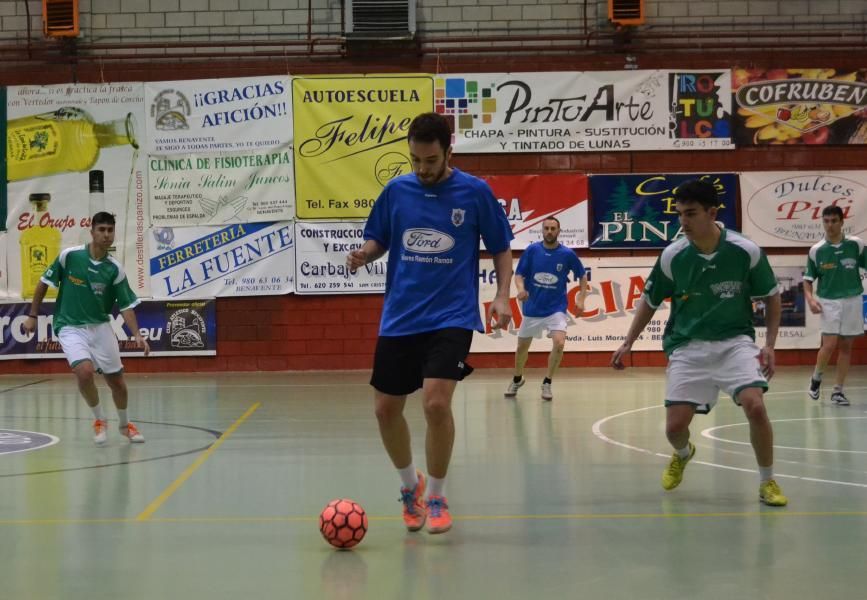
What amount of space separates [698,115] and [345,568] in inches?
592

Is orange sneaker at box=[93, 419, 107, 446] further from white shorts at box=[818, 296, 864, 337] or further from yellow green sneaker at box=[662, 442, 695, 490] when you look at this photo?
white shorts at box=[818, 296, 864, 337]

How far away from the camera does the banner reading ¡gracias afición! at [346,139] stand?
18.4 meters

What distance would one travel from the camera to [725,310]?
6578 millimetres

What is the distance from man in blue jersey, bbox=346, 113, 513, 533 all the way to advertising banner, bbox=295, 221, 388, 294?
1252 centimetres

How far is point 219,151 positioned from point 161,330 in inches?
128

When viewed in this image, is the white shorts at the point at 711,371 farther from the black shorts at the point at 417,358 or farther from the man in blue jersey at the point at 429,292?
the black shorts at the point at 417,358

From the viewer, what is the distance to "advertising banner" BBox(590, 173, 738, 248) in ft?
60.7

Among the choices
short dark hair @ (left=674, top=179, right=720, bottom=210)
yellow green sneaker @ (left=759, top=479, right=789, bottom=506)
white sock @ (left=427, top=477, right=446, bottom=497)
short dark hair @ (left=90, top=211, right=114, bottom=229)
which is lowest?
yellow green sneaker @ (left=759, top=479, right=789, bottom=506)

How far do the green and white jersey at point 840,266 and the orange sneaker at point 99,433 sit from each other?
8.17 meters

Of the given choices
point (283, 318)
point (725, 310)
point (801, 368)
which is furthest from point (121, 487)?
point (801, 368)

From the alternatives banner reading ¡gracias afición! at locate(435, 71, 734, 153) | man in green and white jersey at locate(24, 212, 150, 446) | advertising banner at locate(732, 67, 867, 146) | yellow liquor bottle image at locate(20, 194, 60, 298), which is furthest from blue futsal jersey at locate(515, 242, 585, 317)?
yellow liquor bottle image at locate(20, 194, 60, 298)

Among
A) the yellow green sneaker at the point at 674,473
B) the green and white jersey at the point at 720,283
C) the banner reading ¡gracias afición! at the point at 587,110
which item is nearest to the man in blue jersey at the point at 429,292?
the green and white jersey at the point at 720,283

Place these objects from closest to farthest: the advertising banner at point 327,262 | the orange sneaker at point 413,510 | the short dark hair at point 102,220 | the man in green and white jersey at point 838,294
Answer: the orange sneaker at point 413,510, the short dark hair at point 102,220, the man in green and white jersey at point 838,294, the advertising banner at point 327,262

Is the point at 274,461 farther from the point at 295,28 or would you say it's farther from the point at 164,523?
the point at 295,28
